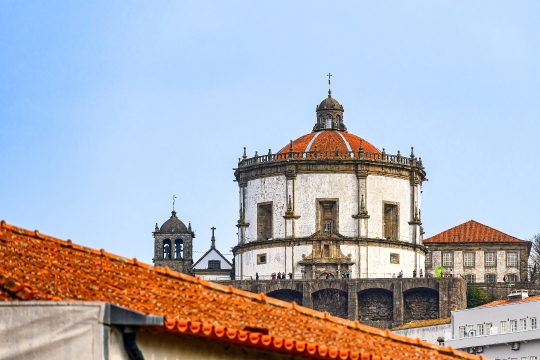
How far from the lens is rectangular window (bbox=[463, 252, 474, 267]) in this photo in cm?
12575

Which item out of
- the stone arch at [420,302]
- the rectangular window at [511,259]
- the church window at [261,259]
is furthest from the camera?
the rectangular window at [511,259]

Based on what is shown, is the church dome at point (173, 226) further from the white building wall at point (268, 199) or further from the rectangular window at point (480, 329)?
the rectangular window at point (480, 329)

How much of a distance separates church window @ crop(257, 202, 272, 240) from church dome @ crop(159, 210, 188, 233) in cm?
1637

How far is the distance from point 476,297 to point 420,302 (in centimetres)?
605

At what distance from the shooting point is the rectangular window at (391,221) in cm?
10850

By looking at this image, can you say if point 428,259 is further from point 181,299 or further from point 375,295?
point 181,299

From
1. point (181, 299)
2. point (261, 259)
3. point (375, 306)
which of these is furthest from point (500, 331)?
point (181, 299)

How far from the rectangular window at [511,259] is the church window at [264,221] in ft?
78.4

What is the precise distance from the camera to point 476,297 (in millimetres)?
106250

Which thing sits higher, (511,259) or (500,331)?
(511,259)

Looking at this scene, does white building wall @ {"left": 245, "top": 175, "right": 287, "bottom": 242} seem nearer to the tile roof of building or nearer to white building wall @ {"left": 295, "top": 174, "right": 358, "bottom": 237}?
Answer: white building wall @ {"left": 295, "top": 174, "right": 358, "bottom": 237}

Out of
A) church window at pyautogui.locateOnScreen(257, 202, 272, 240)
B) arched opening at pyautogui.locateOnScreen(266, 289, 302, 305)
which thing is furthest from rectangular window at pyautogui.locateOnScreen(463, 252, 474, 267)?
arched opening at pyautogui.locateOnScreen(266, 289, 302, 305)

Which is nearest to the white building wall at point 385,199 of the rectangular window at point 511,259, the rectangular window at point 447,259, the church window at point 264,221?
the church window at point 264,221


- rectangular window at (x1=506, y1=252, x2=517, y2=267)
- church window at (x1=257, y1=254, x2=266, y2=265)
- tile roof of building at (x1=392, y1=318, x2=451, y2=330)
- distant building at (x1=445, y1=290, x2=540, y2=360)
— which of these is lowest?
distant building at (x1=445, y1=290, x2=540, y2=360)
